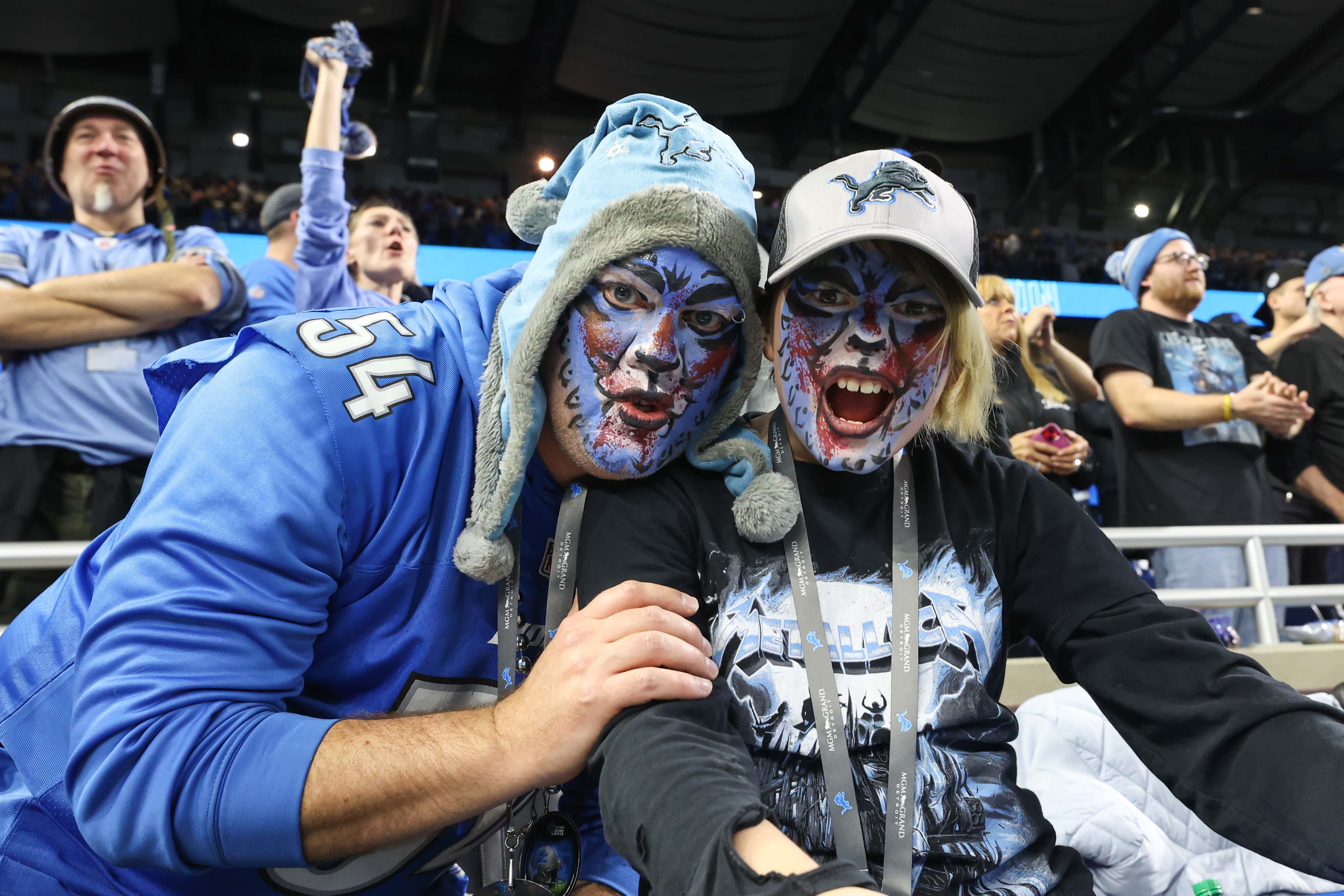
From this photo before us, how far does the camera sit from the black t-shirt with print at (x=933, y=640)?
1.10 meters

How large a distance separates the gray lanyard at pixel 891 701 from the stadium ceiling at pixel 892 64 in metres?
7.36

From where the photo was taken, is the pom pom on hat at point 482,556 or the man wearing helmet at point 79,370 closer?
the pom pom on hat at point 482,556

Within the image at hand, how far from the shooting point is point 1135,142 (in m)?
9.94

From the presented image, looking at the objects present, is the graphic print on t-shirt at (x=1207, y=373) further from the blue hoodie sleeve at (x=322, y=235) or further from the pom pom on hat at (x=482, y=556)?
the blue hoodie sleeve at (x=322, y=235)

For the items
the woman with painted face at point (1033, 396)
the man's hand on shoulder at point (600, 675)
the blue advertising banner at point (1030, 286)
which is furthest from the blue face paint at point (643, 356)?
the blue advertising banner at point (1030, 286)

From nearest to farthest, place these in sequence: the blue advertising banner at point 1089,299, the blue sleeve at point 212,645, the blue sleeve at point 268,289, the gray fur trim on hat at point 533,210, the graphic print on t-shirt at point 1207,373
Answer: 1. the blue sleeve at point 212,645
2. the gray fur trim on hat at point 533,210
3. the blue sleeve at point 268,289
4. the graphic print on t-shirt at point 1207,373
5. the blue advertising banner at point 1089,299

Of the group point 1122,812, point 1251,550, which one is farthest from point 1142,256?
point 1122,812

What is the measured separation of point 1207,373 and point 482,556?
2915 millimetres

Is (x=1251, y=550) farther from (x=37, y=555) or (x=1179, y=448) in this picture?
(x=37, y=555)

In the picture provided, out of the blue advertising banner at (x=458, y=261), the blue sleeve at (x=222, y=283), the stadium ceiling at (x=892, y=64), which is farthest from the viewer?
the stadium ceiling at (x=892, y=64)

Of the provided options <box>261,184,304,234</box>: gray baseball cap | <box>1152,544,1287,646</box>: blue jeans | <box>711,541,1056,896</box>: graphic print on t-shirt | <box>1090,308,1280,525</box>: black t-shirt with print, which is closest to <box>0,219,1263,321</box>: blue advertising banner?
<box>261,184,304,234</box>: gray baseball cap

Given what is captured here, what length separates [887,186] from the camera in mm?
1195

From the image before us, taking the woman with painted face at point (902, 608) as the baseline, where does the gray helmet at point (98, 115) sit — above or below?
above

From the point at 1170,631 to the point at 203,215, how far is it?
7.23 m
